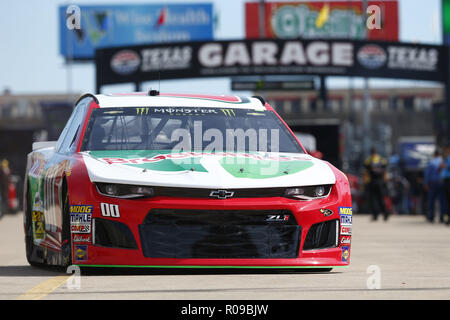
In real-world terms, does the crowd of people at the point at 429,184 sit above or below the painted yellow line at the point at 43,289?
below

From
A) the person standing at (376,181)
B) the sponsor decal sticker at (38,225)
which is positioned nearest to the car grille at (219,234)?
the sponsor decal sticker at (38,225)

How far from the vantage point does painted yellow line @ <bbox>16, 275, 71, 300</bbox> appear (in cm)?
641

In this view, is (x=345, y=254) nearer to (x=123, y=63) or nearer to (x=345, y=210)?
(x=345, y=210)

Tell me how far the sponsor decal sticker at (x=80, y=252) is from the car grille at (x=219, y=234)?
43cm

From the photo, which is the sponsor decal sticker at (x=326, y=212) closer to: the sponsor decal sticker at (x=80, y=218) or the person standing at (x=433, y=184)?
the sponsor decal sticker at (x=80, y=218)

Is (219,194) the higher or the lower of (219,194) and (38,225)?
the higher

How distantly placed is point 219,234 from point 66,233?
1.16m

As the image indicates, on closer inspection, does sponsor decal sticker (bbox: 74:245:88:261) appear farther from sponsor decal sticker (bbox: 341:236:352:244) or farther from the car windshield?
sponsor decal sticker (bbox: 341:236:352:244)

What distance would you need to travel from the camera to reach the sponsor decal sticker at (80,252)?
7653 mm

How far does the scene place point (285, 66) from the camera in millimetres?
32719

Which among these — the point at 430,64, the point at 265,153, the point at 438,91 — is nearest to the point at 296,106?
the point at 438,91

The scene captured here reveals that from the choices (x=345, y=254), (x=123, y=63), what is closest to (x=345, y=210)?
(x=345, y=254)

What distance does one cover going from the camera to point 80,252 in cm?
768

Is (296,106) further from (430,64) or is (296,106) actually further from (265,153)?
(265,153)
